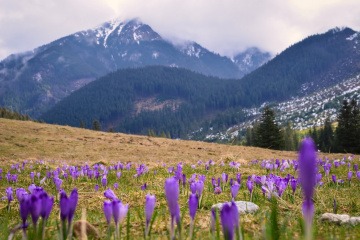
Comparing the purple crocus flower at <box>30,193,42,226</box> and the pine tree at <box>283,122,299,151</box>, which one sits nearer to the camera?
the purple crocus flower at <box>30,193,42,226</box>

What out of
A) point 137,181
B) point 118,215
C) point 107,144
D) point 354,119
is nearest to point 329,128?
point 354,119

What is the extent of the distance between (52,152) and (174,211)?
2031cm

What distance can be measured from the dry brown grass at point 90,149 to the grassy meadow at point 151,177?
0.19ft

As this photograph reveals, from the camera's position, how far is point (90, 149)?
887 inches

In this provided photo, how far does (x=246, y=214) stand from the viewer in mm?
3758

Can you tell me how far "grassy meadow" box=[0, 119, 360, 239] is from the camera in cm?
305

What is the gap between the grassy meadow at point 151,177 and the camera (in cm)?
305

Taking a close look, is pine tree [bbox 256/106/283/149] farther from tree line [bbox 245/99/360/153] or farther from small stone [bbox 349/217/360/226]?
small stone [bbox 349/217/360/226]

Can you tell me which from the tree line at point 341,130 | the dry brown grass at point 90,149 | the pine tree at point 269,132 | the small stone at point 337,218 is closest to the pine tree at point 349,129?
the tree line at point 341,130

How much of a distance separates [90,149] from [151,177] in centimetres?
1420

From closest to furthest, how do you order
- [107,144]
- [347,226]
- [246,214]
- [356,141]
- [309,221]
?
[309,221] → [347,226] → [246,214] → [107,144] → [356,141]

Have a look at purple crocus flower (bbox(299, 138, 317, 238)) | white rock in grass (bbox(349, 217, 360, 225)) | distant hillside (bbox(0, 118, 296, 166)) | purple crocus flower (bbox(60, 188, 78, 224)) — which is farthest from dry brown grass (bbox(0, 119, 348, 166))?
purple crocus flower (bbox(299, 138, 317, 238))

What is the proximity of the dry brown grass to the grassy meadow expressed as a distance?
0.06m

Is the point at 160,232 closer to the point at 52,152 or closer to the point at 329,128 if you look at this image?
the point at 52,152
